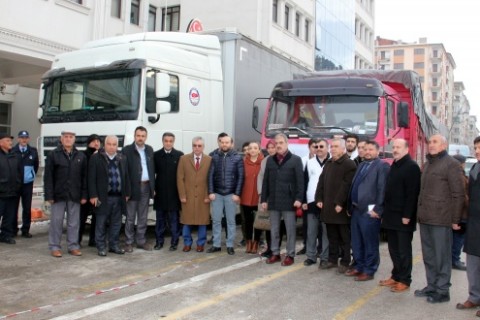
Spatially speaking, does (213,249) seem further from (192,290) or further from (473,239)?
(473,239)

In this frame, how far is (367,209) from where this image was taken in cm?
620

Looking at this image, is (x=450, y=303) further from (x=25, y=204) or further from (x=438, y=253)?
(x=25, y=204)

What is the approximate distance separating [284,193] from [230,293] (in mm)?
1944

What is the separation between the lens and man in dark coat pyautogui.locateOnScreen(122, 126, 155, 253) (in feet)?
25.2

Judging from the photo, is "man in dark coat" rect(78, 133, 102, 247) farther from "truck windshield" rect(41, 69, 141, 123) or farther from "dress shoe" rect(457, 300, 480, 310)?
"dress shoe" rect(457, 300, 480, 310)

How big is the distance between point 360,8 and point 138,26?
27895mm

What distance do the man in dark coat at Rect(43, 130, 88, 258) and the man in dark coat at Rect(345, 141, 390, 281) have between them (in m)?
3.97

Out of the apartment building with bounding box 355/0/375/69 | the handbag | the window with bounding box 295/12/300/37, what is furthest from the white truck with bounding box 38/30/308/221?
the apartment building with bounding box 355/0/375/69

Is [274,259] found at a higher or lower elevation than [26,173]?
lower

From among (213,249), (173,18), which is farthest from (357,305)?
(173,18)

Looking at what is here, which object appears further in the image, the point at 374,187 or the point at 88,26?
the point at 88,26

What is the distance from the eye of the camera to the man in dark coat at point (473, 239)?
5.15 metres

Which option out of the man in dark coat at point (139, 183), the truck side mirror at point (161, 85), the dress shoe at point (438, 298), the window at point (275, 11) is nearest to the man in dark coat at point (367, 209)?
the dress shoe at point (438, 298)

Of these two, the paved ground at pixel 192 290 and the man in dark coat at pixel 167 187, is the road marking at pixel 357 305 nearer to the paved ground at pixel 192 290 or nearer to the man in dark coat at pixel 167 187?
the paved ground at pixel 192 290
